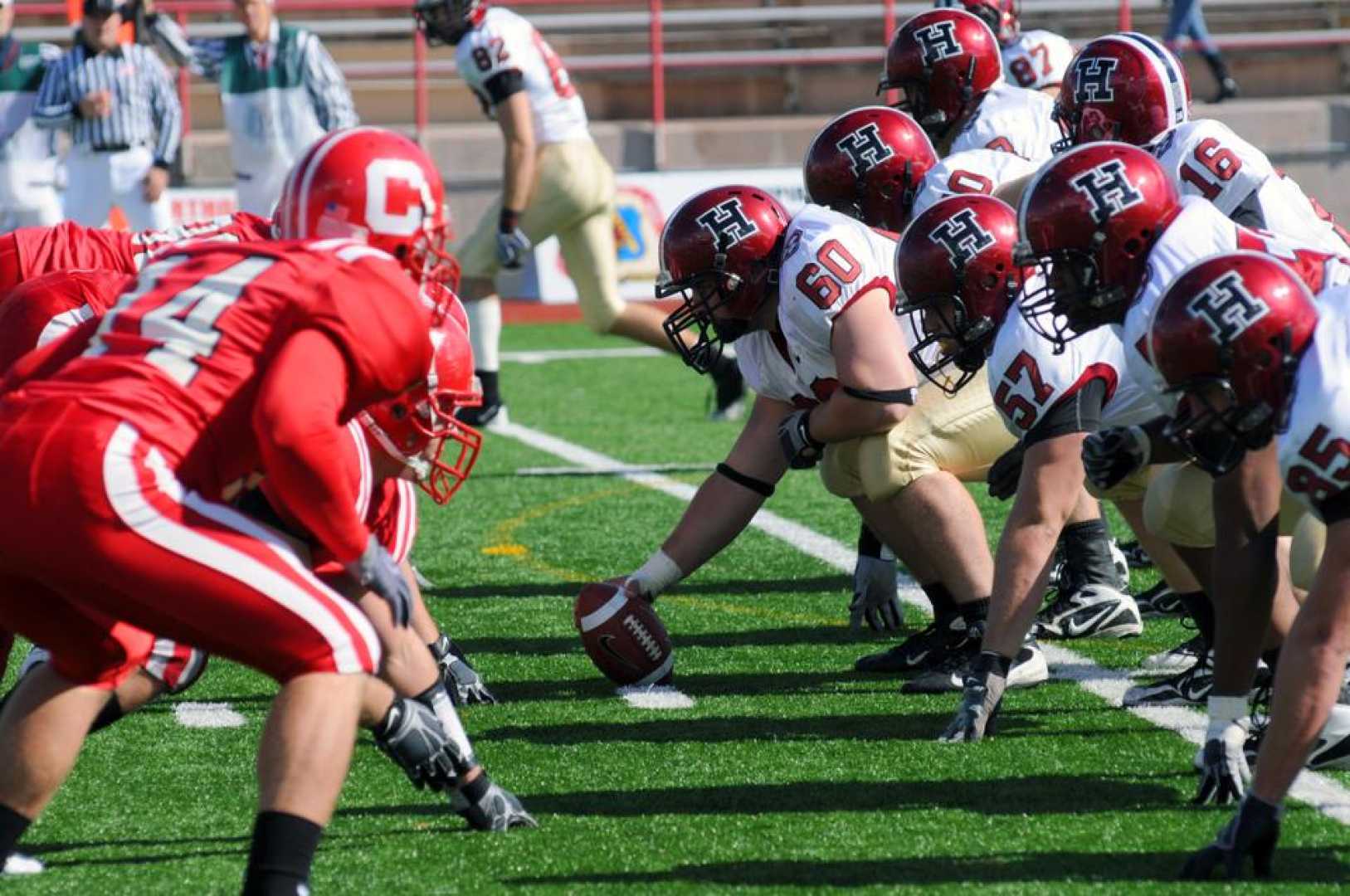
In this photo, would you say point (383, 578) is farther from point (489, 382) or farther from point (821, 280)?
point (489, 382)

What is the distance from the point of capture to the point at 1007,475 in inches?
182

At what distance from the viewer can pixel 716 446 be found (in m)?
8.82

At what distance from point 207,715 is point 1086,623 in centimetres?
225

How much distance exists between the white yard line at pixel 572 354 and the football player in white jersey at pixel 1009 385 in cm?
766

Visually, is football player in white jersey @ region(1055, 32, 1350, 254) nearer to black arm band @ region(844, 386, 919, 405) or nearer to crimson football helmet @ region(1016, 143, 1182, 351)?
black arm band @ region(844, 386, 919, 405)

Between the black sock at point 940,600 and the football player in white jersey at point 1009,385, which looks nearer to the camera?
the football player in white jersey at point 1009,385

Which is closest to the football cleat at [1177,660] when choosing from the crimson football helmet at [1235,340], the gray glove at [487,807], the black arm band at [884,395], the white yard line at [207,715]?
the black arm band at [884,395]

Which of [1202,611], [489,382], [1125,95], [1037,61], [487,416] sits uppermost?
[1125,95]

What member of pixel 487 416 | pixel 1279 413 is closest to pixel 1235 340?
pixel 1279 413

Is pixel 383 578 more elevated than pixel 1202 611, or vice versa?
pixel 383 578

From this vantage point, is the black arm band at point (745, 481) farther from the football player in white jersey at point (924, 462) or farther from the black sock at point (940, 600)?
the black sock at point (940, 600)

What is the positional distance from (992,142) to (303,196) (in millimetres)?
2981

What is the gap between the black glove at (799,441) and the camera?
4930 mm

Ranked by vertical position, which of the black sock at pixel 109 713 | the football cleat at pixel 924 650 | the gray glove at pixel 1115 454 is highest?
the gray glove at pixel 1115 454
